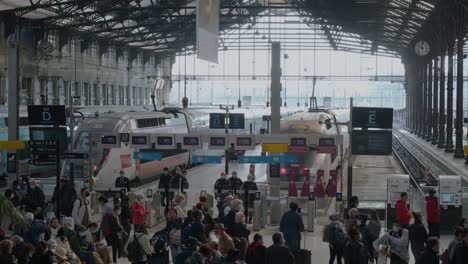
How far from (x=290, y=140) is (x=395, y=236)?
10244mm

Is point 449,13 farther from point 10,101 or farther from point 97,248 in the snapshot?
point 97,248

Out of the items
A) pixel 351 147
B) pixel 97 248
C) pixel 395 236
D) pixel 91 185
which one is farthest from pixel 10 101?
pixel 395 236

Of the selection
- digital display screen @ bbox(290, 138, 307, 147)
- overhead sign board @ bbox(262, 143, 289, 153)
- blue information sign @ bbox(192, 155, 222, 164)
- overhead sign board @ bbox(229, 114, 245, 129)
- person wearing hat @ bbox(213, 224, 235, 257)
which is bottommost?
person wearing hat @ bbox(213, 224, 235, 257)

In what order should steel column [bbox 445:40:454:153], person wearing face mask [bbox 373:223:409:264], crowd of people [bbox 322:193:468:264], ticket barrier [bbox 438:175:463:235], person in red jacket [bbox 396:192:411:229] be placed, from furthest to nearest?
steel column [bbox 445:40:454:153] → ticket barrier [bbox 438:175:463:235] → person in red jacket [bbox 396:192:411:229] → person wearing face mask [bbox 373:223:409:264] → crowd of people [bbox 322:193:468:264]

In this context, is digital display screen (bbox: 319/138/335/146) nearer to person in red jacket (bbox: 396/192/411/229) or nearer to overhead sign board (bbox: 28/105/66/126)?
person in red jacket (bbox: 396/192/411/229)

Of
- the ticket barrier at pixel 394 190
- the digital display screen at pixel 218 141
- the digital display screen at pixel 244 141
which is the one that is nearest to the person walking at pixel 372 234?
the ticket barrier at pixel 394 190

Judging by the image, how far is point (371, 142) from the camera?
60.9 ft

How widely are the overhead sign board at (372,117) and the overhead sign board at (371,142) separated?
20 cm

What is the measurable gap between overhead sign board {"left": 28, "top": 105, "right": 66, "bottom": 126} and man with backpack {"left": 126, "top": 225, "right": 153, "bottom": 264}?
348 inches

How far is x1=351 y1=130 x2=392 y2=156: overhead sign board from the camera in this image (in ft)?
60.7

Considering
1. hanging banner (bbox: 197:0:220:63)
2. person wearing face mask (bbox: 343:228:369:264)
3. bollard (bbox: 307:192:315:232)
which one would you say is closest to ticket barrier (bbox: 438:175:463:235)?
bollard (bbox: 307:192:315:232)

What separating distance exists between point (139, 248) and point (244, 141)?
10927 millimetres

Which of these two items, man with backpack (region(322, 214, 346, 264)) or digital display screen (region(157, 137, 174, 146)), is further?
digital display screen (region(157, 137, 174, 146))

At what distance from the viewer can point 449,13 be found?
36.8 m
